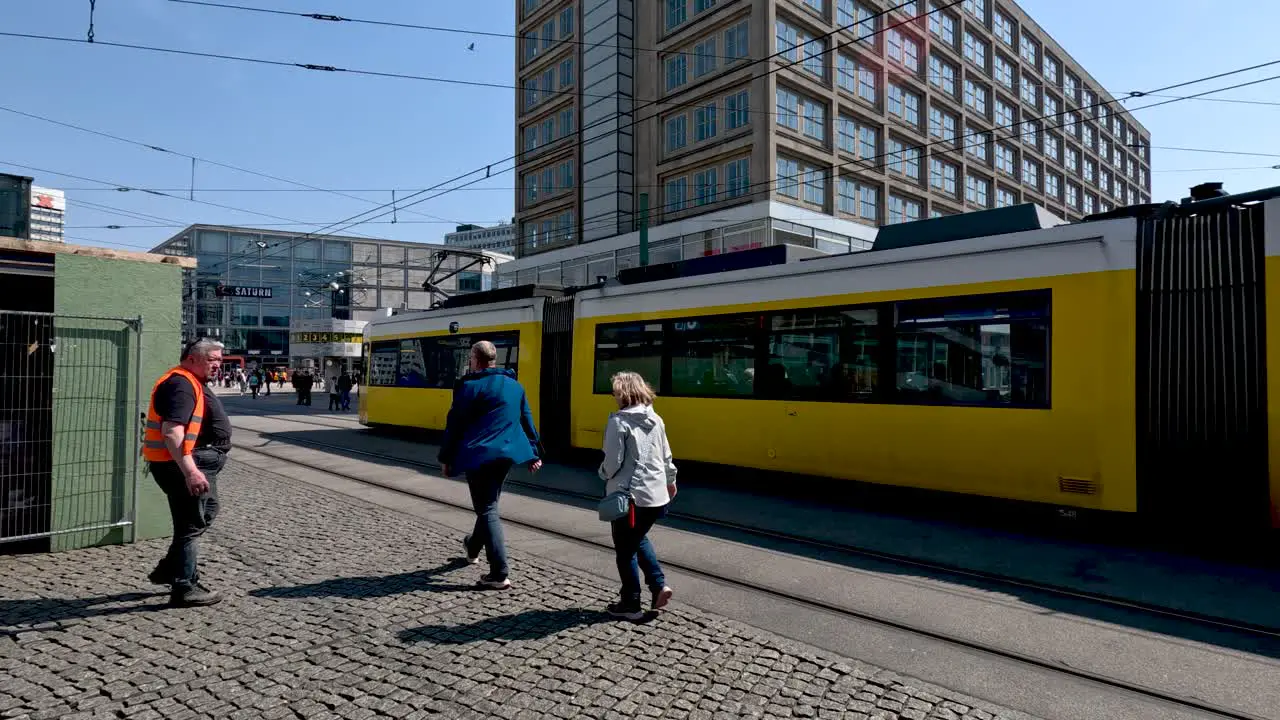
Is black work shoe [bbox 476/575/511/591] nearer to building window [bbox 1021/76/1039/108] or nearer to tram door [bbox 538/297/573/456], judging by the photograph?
tram door [bbox 538/297/573/456]

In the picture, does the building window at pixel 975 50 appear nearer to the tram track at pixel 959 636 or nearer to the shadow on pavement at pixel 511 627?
the tram track at pixel 959 636

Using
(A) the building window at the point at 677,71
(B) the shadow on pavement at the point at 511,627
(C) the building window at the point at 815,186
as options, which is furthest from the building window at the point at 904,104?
(B) the shadow on pavement at the point at 511,627

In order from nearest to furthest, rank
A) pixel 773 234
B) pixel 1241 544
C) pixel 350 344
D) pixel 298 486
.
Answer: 1. pixel 1241 544
2. pixel 298 486
3. pixel 773 234
4. pixel 350 344

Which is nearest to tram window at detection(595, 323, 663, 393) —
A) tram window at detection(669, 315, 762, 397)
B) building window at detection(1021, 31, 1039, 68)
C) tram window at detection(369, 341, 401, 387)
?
tram window at detection(669, 315, 762, 397)

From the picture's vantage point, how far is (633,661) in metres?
3.79

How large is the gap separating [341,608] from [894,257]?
6370 mm

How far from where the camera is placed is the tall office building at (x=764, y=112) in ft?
96.3

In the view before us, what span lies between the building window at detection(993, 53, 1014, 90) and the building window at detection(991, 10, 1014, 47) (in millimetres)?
1265

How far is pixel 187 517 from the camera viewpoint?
14.6 ft

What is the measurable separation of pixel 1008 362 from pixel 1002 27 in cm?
4773

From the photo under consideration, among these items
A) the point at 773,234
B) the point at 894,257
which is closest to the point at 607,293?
the point at 894,257

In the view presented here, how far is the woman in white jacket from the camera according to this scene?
430 centimetres

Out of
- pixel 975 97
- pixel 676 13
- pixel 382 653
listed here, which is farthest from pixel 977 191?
pixel 382 653

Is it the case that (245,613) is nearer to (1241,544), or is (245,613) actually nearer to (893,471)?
(893,471)
